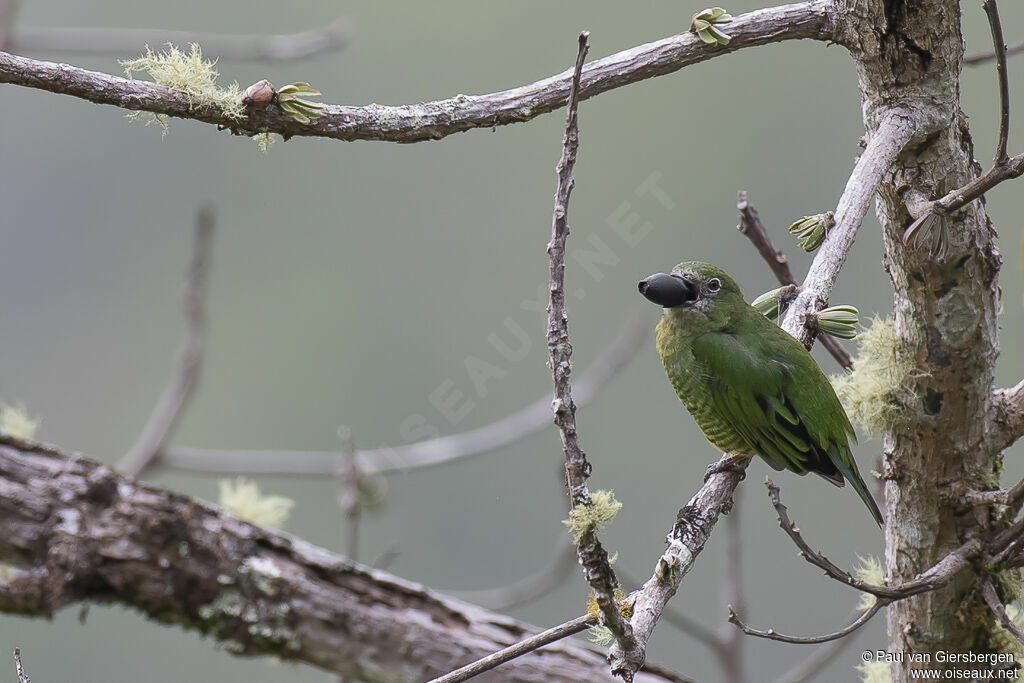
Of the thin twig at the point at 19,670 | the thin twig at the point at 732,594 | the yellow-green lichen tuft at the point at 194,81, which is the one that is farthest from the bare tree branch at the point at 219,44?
the thin twig at the point at 19,670

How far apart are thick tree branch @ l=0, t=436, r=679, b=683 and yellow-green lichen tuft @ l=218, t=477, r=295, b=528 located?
36 cm

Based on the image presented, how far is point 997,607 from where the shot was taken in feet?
5.70

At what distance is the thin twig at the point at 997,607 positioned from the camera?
5.37 feet

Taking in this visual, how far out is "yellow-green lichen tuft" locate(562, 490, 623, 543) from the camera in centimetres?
103

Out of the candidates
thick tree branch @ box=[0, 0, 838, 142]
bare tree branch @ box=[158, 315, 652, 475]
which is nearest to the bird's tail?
thick tree branch @ box=[0, 0, 838, 142]

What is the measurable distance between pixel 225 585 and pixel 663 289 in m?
1.31

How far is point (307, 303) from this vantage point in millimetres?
8586

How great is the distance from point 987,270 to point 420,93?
739 cm

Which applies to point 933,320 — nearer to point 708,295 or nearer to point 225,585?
point 708,295

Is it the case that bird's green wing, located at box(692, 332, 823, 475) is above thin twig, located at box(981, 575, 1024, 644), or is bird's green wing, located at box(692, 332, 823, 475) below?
above

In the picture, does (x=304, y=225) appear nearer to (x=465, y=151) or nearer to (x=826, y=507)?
(x=465, y=151)

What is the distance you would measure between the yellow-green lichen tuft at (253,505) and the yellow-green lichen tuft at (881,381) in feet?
5.21

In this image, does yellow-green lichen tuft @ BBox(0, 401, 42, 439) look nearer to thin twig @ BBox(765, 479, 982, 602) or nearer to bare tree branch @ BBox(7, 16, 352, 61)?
bare tree branch @ BBox(7, 16, 352, 61)

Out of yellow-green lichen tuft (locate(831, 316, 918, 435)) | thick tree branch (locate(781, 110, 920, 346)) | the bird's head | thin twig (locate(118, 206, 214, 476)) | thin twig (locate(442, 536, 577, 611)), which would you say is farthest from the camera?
thin twig (locate(442, 536, 577, 611))
